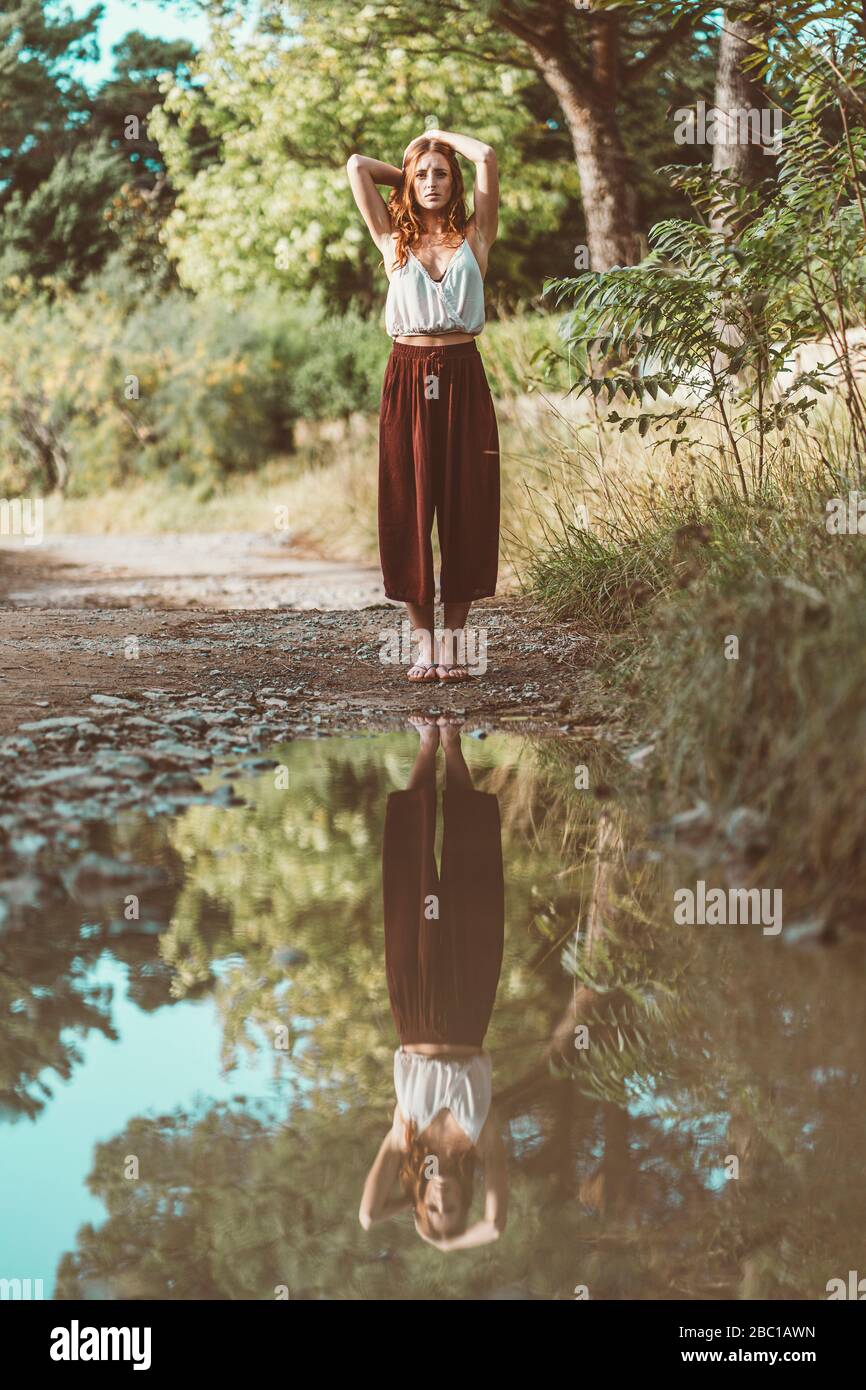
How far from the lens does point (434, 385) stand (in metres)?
4.98

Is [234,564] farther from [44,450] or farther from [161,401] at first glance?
[44,450]

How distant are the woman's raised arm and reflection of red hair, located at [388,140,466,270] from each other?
0.05 m

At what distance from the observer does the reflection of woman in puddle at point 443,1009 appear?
1.90 m

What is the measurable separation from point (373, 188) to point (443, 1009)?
137 inches

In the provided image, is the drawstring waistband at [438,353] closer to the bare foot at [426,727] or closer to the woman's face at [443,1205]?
the bare foot at [426,727]

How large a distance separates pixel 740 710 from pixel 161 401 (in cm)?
1316

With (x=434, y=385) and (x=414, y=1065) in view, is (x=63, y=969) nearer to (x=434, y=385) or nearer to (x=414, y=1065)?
(x=414, y=1065)

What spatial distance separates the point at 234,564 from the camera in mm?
10547

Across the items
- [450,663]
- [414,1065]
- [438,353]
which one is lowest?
[414,1065]

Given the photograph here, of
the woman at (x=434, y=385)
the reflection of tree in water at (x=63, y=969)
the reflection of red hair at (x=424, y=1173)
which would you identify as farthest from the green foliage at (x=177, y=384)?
the reflection of red hair at (x=424, y=1173)

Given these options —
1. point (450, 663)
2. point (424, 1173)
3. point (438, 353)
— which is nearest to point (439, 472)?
point (438, 353)

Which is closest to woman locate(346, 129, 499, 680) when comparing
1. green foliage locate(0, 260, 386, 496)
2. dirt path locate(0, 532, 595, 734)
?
dirt path locate(0, 532, 595, 734)

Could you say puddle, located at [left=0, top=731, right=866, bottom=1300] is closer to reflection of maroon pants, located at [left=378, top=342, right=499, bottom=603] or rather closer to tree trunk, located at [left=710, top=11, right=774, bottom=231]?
reflection of maroon pants, located at [left=378, top=342, right=499, bottom=603]
